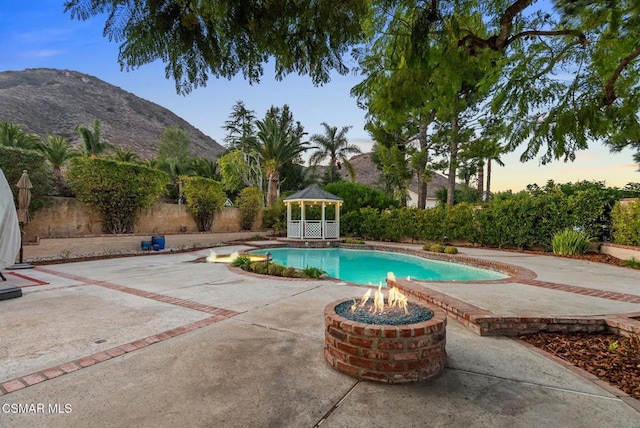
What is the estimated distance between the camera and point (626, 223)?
949 cm

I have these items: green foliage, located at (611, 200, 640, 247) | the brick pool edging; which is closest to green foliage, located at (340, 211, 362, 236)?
green foliage, located at (611, 200, 640, 247)

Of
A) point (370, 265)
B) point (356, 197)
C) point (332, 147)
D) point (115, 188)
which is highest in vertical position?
point (332, 147)

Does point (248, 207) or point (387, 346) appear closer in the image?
point (387, 346)

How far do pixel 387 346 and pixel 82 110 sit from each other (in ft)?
247

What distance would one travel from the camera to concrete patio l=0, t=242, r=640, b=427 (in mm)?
2049

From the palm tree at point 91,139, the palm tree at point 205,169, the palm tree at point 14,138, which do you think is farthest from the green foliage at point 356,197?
the palm tree at point 91,139

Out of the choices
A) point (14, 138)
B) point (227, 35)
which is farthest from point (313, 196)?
point (14, 138)

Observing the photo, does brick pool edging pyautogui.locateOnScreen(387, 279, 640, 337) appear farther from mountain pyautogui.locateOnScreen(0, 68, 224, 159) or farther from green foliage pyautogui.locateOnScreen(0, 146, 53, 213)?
mountain pyautogui.locateOnScreen(0, 68, 224, 159)

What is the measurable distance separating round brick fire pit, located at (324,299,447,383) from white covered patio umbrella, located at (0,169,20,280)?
15.9ft

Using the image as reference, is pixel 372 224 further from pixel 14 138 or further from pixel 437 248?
pixel 14 138

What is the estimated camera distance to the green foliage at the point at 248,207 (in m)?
19.1

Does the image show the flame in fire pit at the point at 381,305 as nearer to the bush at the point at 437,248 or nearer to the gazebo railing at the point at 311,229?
the bush at the point at 437,248

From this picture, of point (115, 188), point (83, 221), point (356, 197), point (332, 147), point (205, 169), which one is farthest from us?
point (205, 169)

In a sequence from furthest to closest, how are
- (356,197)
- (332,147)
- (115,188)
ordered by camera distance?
1. (332,147)
2. (356,197)
3. (115,188)
